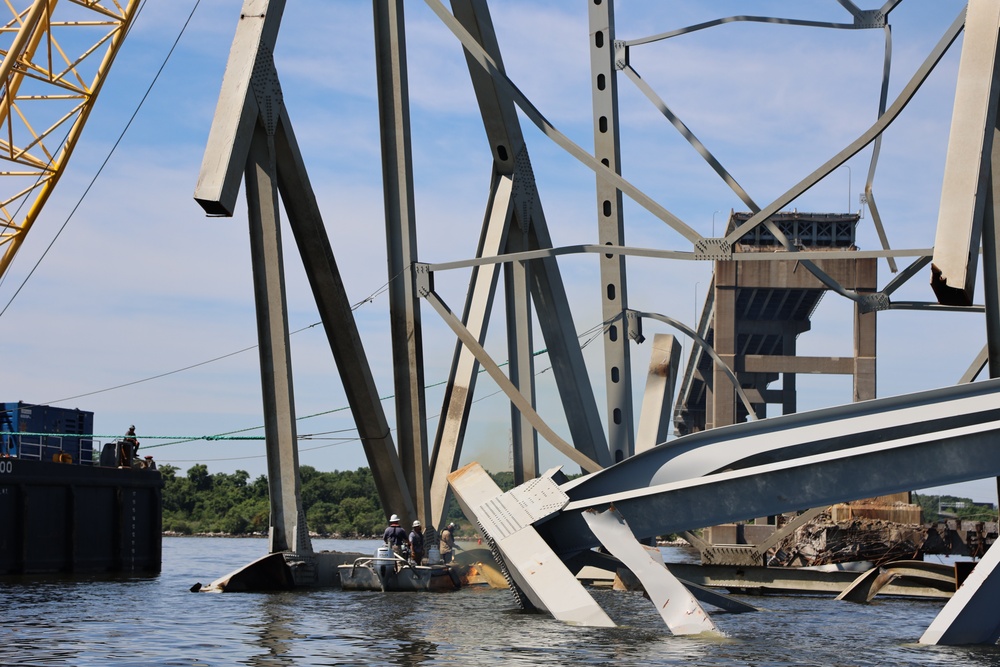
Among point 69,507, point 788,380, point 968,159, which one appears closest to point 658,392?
point 69,507

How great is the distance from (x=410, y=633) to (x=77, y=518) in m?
21.4

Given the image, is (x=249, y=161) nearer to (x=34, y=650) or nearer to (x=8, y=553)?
(x=34, y=650)

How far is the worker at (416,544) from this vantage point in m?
27.7

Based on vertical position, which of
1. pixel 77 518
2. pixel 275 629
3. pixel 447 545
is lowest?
pixel 275 629

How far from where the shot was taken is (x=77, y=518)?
117 ft

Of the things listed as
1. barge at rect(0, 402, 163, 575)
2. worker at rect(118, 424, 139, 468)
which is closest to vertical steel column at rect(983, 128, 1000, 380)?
barge at rect(0, 402, 163, 575)

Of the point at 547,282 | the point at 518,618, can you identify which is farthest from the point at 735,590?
the point at 518,618

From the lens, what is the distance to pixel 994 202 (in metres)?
18.2

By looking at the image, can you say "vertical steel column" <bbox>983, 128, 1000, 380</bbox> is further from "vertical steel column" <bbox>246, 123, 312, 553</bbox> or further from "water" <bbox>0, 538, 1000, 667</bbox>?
"vertical steel column" <bbox>246, 123, 312, 553</bbox>

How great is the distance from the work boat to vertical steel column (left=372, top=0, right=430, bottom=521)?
2.98 meters

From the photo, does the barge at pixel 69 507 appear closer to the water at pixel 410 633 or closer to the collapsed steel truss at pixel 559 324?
the water at pixel 410 633

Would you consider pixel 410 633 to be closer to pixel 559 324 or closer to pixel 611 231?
pixel 559 324

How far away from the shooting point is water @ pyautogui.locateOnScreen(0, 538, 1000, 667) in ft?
46.4

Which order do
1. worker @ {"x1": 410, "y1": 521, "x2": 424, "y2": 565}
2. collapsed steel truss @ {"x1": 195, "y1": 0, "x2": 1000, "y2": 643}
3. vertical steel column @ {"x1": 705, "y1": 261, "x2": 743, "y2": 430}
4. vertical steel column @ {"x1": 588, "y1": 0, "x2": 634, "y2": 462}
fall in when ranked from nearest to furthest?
collapsed steel truss @ {"x1": 195, "y1": 0, "x2": 1000, "y2": 643}, worker @ {"x1": 410, "y1": 521, "x2": 424, "y2": 565}, vertical steel column @ {"x1": 588, "y1": 0, "x2": 634, "y2": 462}, vertical steel column @ {"x1": 705, "y1": 261, "x2": 743, "y2": 430}
